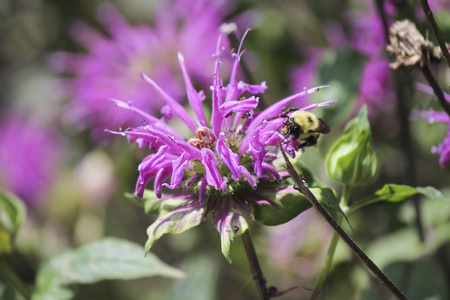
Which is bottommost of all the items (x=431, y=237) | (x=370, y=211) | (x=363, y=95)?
(x=370, y=211)

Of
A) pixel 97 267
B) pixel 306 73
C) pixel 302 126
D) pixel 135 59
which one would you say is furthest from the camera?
pixel 135 59

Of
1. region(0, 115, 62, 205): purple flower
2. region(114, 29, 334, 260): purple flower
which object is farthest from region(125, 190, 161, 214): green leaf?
region(0, 115, 62, 205): purple flower

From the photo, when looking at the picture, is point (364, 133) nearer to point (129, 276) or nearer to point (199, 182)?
point (199, 182)

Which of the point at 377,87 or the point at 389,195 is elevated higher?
the point at 389,195

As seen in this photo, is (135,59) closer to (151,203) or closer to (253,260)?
(151,203)

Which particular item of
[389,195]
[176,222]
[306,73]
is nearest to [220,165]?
[176,222]

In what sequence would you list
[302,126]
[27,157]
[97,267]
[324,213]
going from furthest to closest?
[27,157] → [97,267] → [302,126] → [324,213]

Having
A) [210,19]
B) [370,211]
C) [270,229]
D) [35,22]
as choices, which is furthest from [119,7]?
[370,211]
